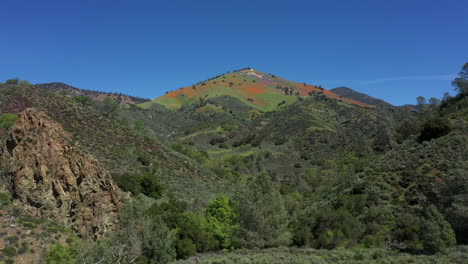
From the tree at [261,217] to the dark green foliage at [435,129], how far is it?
24261mm

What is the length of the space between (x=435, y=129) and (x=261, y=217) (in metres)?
26.8

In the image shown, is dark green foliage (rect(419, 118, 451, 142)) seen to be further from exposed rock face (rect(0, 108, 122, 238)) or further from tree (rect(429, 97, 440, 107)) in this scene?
tree (rect(429, 97, 440, 107))

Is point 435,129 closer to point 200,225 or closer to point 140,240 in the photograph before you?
point 200,225

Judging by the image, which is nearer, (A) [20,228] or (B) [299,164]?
(A) [20,228]

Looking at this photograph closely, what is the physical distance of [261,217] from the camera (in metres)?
25.7

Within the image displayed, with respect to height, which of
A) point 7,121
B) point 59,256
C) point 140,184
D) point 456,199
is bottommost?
point 59,256

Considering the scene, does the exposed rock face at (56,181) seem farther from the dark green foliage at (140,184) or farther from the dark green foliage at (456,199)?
the dark green foliage at (456,199)

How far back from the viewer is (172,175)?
42500 millimetres

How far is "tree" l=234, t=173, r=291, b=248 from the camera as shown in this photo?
2581cm

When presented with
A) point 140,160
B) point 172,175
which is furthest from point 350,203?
point 140,160

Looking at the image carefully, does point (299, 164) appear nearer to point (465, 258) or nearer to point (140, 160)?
point (140, 160)

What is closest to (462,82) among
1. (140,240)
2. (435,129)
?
(435,129)

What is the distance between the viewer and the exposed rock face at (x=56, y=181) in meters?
25.9

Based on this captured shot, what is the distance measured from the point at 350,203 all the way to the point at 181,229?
57.8 feet
